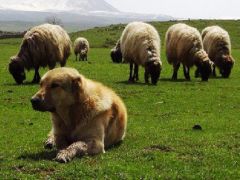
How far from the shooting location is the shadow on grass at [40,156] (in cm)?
1005

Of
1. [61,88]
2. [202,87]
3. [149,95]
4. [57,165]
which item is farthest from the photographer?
[202,87]

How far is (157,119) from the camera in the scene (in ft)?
53.7

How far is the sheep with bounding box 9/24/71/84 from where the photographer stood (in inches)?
1022

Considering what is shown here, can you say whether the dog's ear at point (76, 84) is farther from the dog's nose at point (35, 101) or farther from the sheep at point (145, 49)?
the sheep at point (145, 49)

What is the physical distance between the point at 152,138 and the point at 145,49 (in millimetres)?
12925

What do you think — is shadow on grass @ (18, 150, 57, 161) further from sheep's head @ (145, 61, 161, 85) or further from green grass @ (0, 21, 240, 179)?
sheep's head @ (145, 61, 161, 85)

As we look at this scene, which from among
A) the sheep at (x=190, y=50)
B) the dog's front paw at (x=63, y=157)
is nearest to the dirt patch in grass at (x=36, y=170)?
the dog's front paw at (x=63, y=157)

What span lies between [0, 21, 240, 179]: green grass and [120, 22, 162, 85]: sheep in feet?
3.07

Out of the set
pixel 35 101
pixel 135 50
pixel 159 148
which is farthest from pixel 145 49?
pixel 35 101

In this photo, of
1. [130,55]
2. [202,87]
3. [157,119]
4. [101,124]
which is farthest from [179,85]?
[101,124]

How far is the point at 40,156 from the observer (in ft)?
33.8

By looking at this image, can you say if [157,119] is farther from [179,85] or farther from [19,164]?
[179,85]

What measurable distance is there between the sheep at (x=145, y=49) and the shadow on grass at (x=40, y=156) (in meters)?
14.7

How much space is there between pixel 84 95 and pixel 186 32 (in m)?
18.4
